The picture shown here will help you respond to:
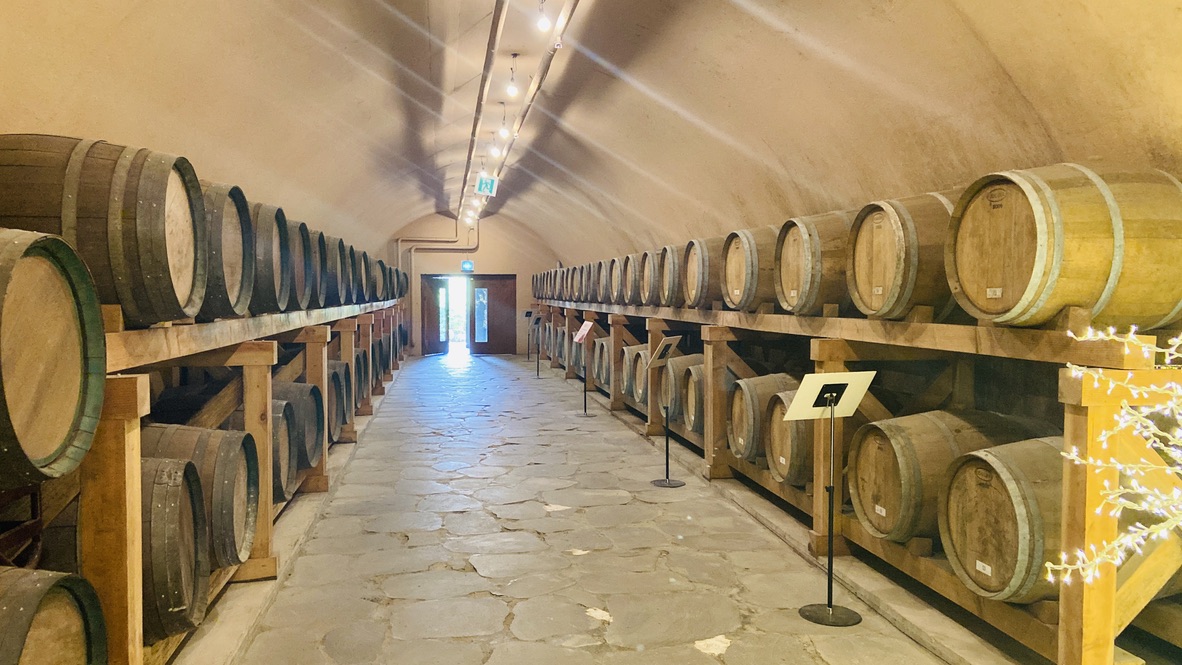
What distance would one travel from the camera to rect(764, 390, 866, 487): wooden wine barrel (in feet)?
16.4

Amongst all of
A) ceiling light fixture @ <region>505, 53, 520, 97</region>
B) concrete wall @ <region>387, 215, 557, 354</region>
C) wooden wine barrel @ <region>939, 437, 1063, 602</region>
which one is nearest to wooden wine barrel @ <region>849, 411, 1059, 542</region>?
wooden wine barrel @ <region>939, 437, 1063, 602</region>

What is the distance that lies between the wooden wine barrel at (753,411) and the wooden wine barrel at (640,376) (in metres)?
2.66

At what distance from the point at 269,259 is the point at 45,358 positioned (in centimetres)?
263

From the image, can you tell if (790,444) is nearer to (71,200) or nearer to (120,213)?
(120,213)

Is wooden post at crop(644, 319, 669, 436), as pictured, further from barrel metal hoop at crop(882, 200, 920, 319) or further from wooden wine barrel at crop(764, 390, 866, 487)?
barrel metal hoop at crop(882, 200, 920, 319)

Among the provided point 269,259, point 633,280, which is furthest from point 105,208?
point 633,280

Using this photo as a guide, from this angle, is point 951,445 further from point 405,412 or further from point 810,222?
point 405,412

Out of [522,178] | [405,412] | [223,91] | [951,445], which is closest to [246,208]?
[223,91]

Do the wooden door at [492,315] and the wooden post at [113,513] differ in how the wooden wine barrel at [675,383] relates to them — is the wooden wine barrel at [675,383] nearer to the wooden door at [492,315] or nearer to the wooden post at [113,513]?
the wooden post at [113,513]

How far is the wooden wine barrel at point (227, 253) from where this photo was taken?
11.2ft

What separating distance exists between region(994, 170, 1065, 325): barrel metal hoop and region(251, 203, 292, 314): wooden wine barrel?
381 cm

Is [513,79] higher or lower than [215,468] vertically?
higher

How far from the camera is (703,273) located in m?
6.73

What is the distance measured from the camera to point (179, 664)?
3.24 meters
